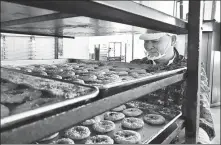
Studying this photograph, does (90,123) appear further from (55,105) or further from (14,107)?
(55,105)

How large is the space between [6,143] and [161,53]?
2518 millimetres

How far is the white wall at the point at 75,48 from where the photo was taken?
19.9ft

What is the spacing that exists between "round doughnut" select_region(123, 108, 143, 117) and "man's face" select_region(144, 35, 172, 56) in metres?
0.97

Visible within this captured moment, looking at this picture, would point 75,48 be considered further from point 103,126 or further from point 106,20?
point 106,20

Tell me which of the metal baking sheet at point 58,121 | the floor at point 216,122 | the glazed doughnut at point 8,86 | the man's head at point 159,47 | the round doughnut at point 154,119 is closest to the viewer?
the metal baking sheet at point 58,121

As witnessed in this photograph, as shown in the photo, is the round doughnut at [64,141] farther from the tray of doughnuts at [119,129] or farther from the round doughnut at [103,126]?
the round doughnut at [103,126]

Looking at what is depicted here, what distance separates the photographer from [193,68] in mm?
1531

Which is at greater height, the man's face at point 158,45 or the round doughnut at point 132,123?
the man's face at point 158,45

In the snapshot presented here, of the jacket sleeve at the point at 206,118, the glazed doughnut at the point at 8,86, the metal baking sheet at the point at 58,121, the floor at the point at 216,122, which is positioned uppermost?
the glazed doughnut at the point at 8,86

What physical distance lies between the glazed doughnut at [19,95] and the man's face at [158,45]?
2.05m

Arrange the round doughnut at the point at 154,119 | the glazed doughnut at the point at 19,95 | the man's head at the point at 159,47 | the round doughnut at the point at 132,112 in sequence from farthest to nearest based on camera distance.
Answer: the man's head at the point at 159,47 → the round doughnut at the point at 132,112 → the round doughnut at the point at 154,119 → the glazed doughnut at the point at 19,95

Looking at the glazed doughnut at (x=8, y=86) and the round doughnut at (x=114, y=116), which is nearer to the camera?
the glazed doughnut at (x=8, y=86)

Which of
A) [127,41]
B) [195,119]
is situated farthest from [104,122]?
[127,41]

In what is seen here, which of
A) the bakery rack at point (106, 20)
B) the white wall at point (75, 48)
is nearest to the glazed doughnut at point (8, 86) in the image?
the bakery rack at point (106, 20)
